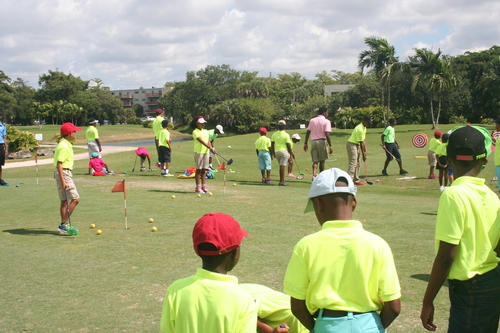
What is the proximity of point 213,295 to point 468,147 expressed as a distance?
6.70 feet

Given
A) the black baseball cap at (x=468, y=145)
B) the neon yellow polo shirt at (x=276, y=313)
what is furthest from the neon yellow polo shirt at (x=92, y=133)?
the black baseball cap at (x=468, y=145)

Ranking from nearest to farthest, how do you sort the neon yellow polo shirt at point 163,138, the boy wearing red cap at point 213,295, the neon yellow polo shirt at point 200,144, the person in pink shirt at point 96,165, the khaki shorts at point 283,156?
the boy wearing red cap at point 213,295 < the neon yellow polo shirt at point 200,144 < the khaki shorts at point 283,156 < the neon yellow polo shirt at point 163,138 < the person in pink shirt at point 96,165

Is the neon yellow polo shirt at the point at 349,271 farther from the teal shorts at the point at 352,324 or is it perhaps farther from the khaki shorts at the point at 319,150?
the khaki shorts at the point at 319,150

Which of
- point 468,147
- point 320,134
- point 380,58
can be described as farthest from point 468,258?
point 380,58

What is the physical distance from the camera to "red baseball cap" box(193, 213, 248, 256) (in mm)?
2959

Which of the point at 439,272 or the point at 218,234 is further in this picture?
the point at 439,272

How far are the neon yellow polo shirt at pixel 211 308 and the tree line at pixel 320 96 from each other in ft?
137

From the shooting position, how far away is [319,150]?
16250mm

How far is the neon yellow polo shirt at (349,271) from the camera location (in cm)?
281

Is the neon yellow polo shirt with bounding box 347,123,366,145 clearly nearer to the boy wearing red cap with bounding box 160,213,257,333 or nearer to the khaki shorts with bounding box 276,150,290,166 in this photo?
the khaki shorts with bounding box 276,150,290,166

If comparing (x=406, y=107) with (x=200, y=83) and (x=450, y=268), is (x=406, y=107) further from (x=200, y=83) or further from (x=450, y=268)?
(x=450, y=268)

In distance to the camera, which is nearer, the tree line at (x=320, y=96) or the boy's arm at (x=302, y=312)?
the boy's arm at (x=302, y=312)

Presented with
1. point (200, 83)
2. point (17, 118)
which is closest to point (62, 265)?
point (200, 83)

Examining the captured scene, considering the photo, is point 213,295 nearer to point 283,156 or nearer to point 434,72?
point 283,156
